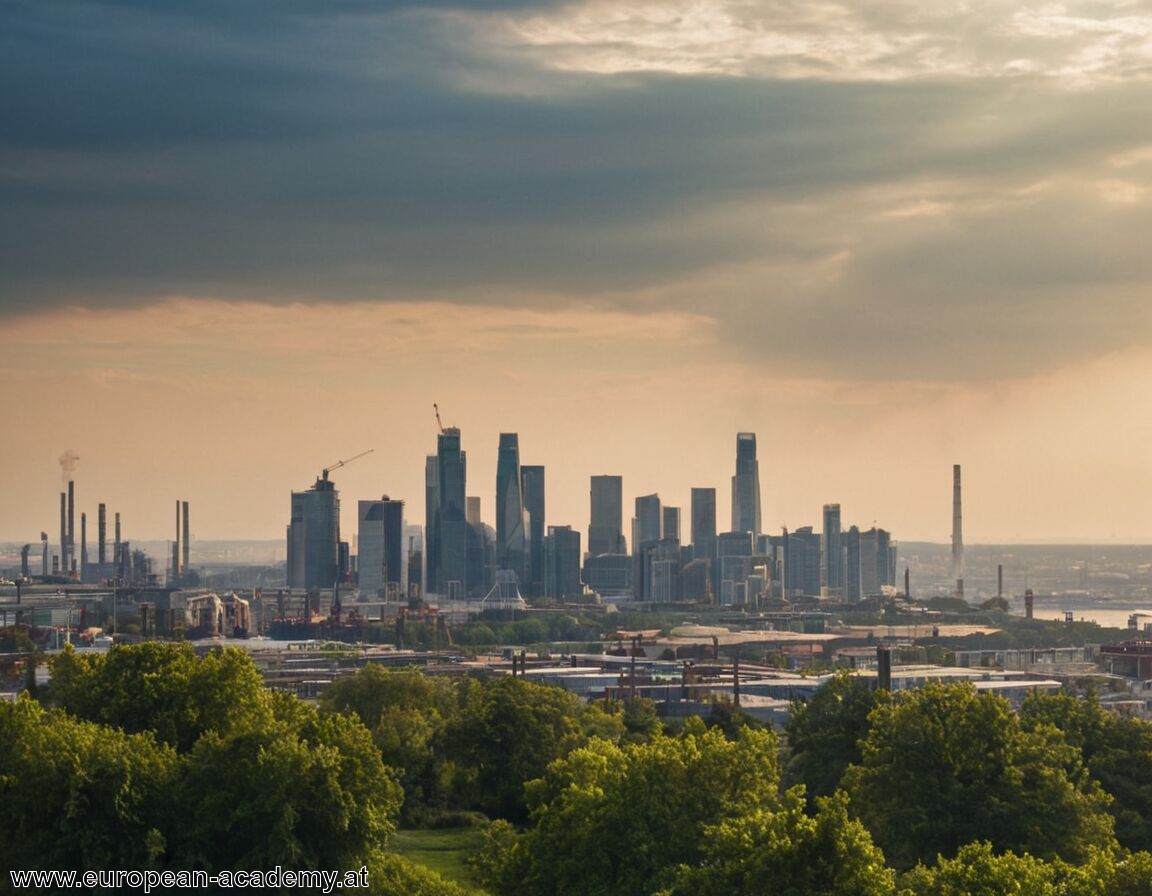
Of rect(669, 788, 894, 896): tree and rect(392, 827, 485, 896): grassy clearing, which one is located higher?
rect(669, 788, 894, 896): tree

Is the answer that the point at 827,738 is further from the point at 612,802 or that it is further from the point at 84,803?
the point at 84,803

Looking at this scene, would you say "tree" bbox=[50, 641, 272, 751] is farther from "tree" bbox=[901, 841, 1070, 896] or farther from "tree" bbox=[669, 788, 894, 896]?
"tree" bbox=[901, 841, 1070, 896]

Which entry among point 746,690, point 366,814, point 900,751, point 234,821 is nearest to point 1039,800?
point 900,751

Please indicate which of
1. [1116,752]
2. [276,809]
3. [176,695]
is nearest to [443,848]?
[176,695]

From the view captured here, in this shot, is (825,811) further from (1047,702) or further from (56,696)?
(56,696)

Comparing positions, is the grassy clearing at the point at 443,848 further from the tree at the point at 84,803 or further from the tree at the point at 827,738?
the tree at the point at 84,803

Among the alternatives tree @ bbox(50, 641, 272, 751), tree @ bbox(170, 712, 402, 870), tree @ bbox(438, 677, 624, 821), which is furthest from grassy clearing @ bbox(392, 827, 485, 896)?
tree @ bbox(170, 712, 402, 870)

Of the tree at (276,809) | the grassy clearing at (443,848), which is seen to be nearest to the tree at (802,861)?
the tree at (276,809)
